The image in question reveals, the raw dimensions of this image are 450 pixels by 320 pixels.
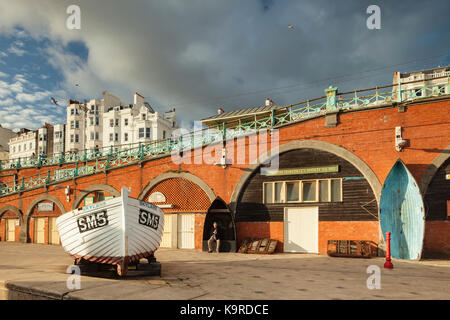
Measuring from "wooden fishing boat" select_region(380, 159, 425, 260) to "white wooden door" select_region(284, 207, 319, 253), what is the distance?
3.25 meters

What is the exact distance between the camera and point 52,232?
25.8 metres

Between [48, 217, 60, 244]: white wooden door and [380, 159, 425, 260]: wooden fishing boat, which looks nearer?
[380, 159, 425, 260]: wooden fishing boat

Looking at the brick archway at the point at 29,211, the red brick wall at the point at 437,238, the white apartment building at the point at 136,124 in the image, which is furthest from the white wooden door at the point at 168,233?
the white apartment building at the point at 136,124

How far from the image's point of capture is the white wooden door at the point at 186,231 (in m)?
20.1

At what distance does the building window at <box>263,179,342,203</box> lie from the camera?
16469mm

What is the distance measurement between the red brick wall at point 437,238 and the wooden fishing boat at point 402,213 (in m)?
0.78

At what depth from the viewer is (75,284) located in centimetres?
816

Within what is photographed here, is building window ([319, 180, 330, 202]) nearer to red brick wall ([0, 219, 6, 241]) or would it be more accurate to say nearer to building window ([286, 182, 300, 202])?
building window ([286, 182, 300, 202])

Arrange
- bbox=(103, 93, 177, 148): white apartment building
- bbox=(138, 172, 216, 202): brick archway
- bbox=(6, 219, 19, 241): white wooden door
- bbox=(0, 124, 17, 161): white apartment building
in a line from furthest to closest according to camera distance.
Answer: bbox=(0, 124, 17, 161): white apartment building < bbox=(103, 93, 177, 148): white apartment building < bbox=(6, 219, 19, 241): white wooden door < bbox=(138, 172, 216, 202): brick archway

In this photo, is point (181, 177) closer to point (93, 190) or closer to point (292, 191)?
point (292, 191)

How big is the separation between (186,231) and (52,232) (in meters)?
12.4

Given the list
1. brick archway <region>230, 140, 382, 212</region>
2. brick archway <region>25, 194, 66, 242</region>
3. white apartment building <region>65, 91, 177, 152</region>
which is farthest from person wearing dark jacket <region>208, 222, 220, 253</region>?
white apartment building <region>65, 91, 177, 152</region>

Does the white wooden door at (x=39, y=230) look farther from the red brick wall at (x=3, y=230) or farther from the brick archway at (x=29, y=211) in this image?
the red brick wall at (x=3, y=230)
